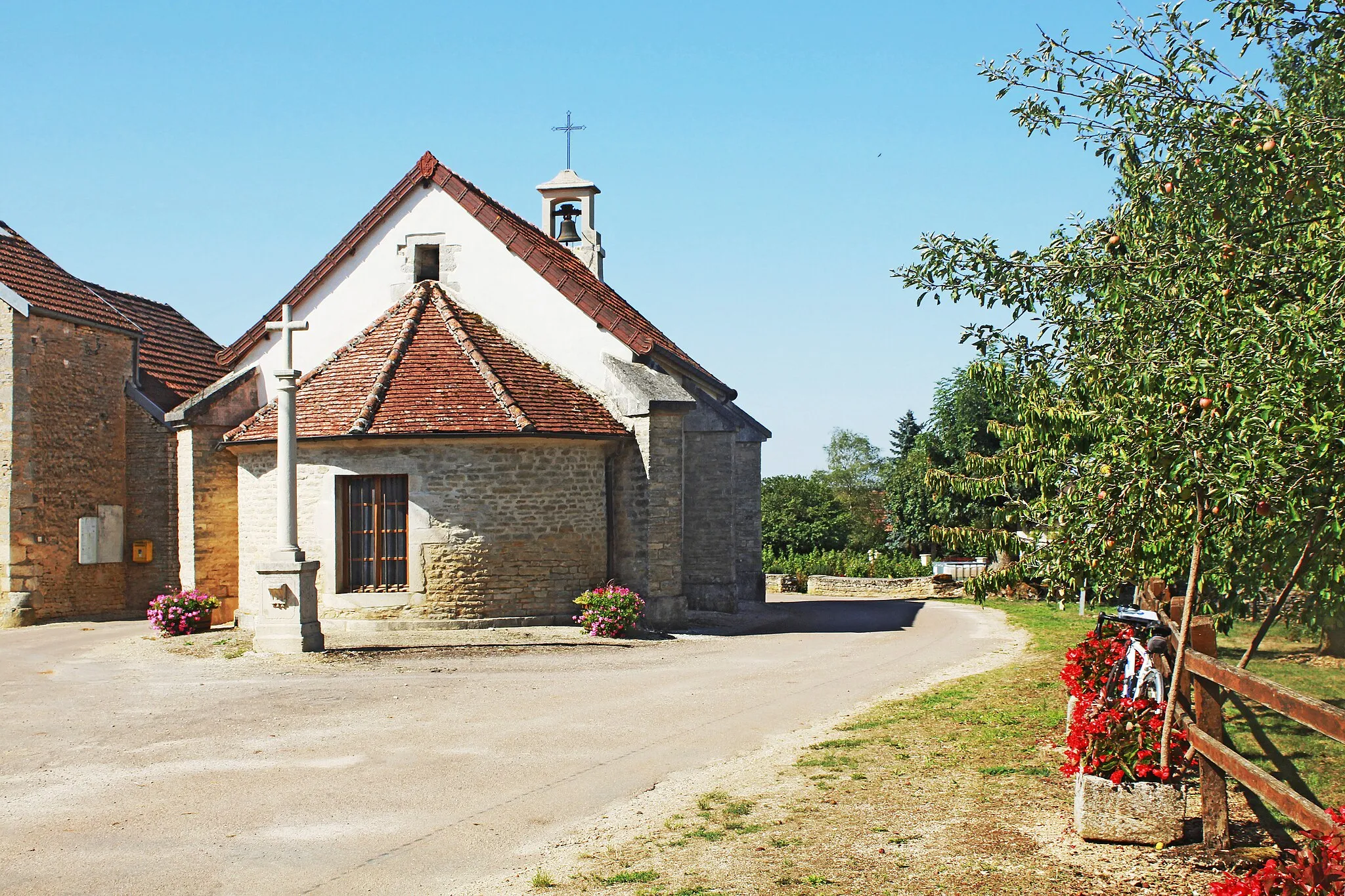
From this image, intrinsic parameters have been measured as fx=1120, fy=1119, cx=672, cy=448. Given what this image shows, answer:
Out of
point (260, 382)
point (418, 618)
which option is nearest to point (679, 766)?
point (418, 618)

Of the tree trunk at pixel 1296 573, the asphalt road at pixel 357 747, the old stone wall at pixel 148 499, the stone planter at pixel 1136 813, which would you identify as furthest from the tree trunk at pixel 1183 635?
the old stone wall at pixel 148 499

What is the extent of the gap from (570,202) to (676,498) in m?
12.6

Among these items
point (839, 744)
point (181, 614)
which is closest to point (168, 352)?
point (181, 614)

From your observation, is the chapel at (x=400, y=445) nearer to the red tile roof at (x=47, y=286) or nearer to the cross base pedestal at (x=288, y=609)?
the red tile roof at (x=47, y=286)

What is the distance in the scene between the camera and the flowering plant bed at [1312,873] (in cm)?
435

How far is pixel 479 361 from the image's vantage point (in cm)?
1995

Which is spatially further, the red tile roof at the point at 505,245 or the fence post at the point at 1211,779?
the red tile roof at the point at 505,245

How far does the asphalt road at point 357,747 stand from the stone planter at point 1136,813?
3407 millimetres

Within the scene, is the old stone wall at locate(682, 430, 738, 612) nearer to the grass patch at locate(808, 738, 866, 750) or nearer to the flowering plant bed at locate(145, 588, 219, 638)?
Answer: the flowering plant bed at locate(145, 588, 219, 638)

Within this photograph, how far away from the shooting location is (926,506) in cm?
4609

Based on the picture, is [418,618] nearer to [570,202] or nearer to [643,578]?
[643,578]

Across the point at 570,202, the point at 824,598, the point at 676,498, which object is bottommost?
the point at 824,598

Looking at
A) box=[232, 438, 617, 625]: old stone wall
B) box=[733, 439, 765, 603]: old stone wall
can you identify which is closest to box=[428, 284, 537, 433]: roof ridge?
box=[232, 438, 617, 625]: old stone wall

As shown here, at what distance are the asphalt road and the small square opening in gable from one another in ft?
28.1
